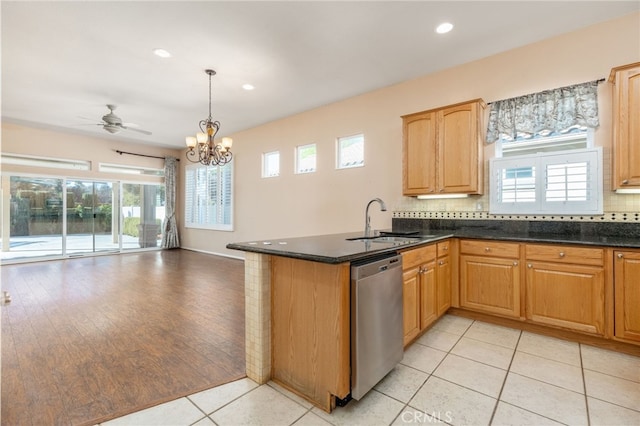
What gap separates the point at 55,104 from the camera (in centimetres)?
488

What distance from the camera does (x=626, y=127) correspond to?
2.49 m

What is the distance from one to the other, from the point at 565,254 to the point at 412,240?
133cm

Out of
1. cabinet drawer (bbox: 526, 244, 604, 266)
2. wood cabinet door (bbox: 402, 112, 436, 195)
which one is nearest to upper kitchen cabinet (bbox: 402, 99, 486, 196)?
wood cabinet door (bbox: 402, 112, 436, 195)

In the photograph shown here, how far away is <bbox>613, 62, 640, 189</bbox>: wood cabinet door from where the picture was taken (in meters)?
2.45

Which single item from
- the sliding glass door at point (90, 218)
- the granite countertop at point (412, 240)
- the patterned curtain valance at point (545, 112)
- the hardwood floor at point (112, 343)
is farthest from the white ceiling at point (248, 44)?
the hardwood floor at point (112, 343)

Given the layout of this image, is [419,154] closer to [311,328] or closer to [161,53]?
[311,328]

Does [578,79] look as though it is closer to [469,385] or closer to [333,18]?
[333,18]

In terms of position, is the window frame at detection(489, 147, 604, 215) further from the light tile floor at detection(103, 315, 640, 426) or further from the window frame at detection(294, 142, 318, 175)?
the window frame at detection(294, 142, 318, 175)

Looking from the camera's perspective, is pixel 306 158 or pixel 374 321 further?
pixel 306 158

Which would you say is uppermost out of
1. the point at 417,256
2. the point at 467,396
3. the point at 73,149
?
the point at 73,149

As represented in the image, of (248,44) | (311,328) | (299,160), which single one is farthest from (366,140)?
(311,328)

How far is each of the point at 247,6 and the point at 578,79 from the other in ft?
11.0

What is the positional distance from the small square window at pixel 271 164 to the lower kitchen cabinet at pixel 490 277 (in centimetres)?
395

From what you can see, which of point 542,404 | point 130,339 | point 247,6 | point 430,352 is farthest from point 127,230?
point 542,404
